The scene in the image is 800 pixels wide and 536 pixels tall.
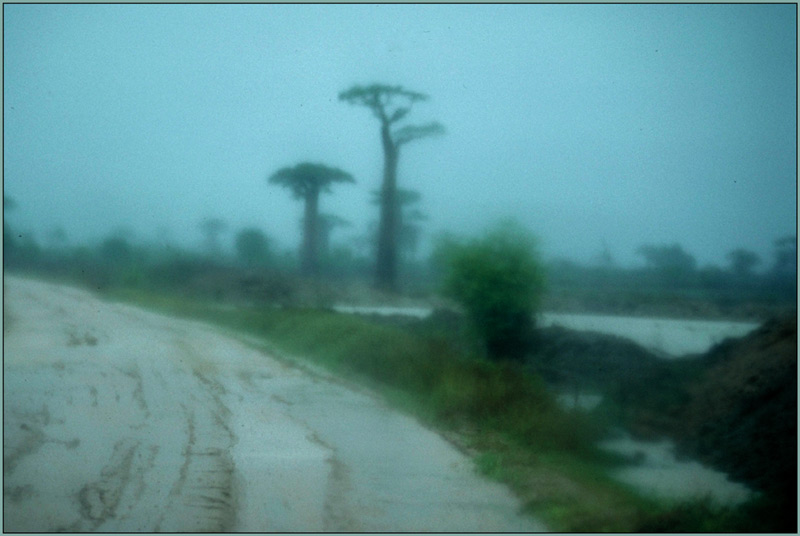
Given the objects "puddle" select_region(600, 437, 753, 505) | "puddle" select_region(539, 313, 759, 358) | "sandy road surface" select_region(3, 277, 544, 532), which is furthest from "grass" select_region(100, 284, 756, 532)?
"puddle" select_region(539, 313, 759, 358)

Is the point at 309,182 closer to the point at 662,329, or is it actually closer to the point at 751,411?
the point at 662,329

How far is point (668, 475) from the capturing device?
9914mm

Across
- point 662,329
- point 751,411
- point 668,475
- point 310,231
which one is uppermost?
point 310,231

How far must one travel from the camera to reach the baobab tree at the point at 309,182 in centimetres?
2413

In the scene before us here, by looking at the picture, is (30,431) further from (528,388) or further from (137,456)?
(528,388)

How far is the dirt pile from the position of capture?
30.5 ft

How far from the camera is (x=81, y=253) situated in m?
25.6

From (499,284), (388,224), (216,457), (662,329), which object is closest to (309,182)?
(388,224)

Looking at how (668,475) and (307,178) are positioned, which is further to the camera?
(307,178)

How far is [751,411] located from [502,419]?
381 cm

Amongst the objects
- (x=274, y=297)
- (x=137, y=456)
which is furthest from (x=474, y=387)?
(x=274, y=297)

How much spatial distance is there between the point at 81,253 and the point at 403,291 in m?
10.3

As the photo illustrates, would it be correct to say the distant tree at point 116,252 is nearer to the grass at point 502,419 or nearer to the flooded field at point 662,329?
the grass at point 502,419

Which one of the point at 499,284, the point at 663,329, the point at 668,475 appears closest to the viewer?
the point at 668,475
